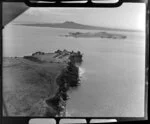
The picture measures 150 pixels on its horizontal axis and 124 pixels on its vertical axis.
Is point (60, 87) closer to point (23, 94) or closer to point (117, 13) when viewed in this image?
point (23, 94)

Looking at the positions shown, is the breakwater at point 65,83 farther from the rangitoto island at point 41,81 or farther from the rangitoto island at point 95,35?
the rangitoto island at point 95,35

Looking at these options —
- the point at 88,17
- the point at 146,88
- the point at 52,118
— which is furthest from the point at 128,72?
the point at 52,118

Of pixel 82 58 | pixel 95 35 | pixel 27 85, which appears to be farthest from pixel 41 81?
pixel 95 35

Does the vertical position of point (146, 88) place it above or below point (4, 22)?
below

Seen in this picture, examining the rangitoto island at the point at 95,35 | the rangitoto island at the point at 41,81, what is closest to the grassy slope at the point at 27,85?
the rangitoto island at the point at 41,81

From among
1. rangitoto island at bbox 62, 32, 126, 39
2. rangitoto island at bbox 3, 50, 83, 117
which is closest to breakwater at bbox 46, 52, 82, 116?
rangitoto island at bbox 3, 50, 83, 117

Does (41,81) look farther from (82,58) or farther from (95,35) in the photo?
(95,35)

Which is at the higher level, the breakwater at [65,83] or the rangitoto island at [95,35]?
the rangitoto island at [95,35]
